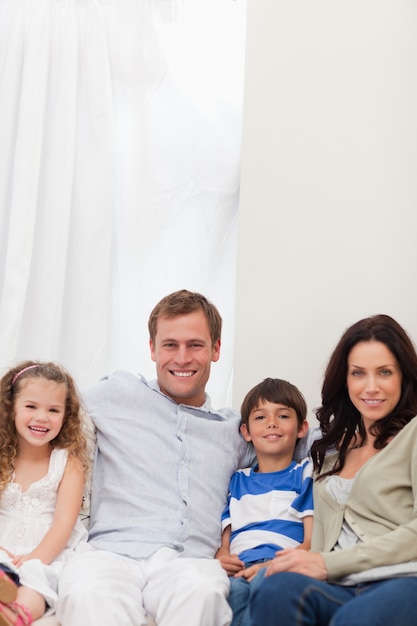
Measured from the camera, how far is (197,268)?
2955 millimetres

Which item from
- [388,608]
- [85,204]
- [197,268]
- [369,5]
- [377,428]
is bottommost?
[388,608]

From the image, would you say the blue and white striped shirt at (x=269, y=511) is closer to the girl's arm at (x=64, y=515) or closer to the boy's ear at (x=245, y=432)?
the boy's ear at (x=245, y=432)

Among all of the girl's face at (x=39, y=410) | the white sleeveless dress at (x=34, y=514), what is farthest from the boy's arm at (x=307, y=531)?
the girl's face at (x=39, y=410)

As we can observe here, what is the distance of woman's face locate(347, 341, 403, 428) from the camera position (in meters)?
2.14

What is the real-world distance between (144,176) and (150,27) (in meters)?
0.50

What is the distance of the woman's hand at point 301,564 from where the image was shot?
6.07 ft

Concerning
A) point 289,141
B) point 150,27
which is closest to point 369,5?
point 289,141

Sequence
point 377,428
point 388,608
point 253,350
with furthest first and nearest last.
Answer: point 253,350 < point 377,428 < point 388,608

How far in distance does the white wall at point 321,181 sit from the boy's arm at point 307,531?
0.69 meters

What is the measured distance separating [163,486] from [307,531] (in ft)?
1.28

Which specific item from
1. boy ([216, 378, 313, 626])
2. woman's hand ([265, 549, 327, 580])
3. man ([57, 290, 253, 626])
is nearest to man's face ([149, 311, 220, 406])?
man ([57, 290, 253, 626])

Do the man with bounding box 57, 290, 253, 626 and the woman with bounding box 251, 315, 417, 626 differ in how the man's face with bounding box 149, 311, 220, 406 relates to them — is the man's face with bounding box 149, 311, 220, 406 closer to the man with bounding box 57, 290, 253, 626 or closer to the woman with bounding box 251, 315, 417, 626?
the man with bounding box 57, 290, 253, 626

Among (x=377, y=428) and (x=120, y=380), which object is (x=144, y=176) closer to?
(x=120, y=380)

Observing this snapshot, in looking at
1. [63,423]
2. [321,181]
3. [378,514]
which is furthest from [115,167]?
[378,514]
